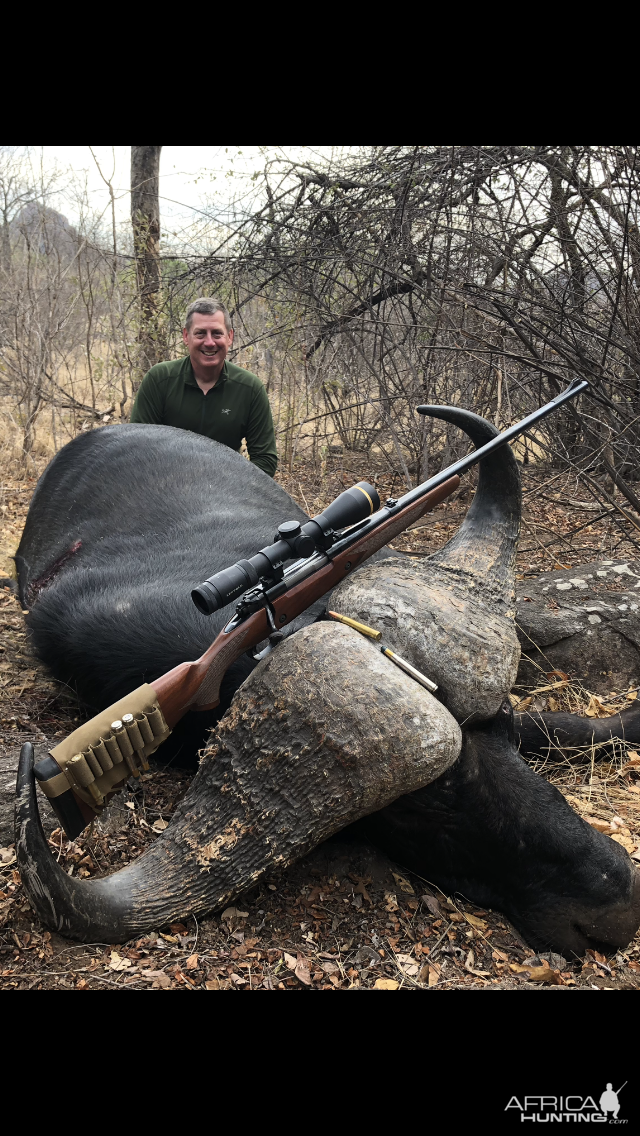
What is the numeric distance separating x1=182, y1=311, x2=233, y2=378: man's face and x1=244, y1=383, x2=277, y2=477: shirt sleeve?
0.44 metres

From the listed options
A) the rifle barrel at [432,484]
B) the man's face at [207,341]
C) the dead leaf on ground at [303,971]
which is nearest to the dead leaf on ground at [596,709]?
the rifle barrel at [432,484]

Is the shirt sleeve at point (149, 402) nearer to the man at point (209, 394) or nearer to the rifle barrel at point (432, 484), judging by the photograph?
the man at point (209, 394)

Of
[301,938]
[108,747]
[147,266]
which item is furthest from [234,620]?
[147,266]

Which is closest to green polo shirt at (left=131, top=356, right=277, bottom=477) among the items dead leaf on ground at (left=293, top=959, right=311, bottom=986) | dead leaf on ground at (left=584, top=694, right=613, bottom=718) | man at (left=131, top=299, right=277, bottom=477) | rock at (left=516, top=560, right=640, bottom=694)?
man at (left=131, top=299, right=277, bottom=477)

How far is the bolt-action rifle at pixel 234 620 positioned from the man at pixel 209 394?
3.03m

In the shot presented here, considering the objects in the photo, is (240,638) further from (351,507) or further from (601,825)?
(601,825)

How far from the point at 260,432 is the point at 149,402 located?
904mm

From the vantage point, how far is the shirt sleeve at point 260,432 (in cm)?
648

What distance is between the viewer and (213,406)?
20.8ft

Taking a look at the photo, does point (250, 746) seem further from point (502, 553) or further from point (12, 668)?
point (12, 668)

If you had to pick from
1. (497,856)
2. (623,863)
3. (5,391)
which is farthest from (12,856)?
(5,391)

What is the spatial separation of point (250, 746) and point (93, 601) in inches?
49.3

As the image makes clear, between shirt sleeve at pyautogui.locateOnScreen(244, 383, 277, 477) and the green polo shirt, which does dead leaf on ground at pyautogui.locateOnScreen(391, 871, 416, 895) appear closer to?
the green polo shirt

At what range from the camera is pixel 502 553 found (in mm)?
3078
